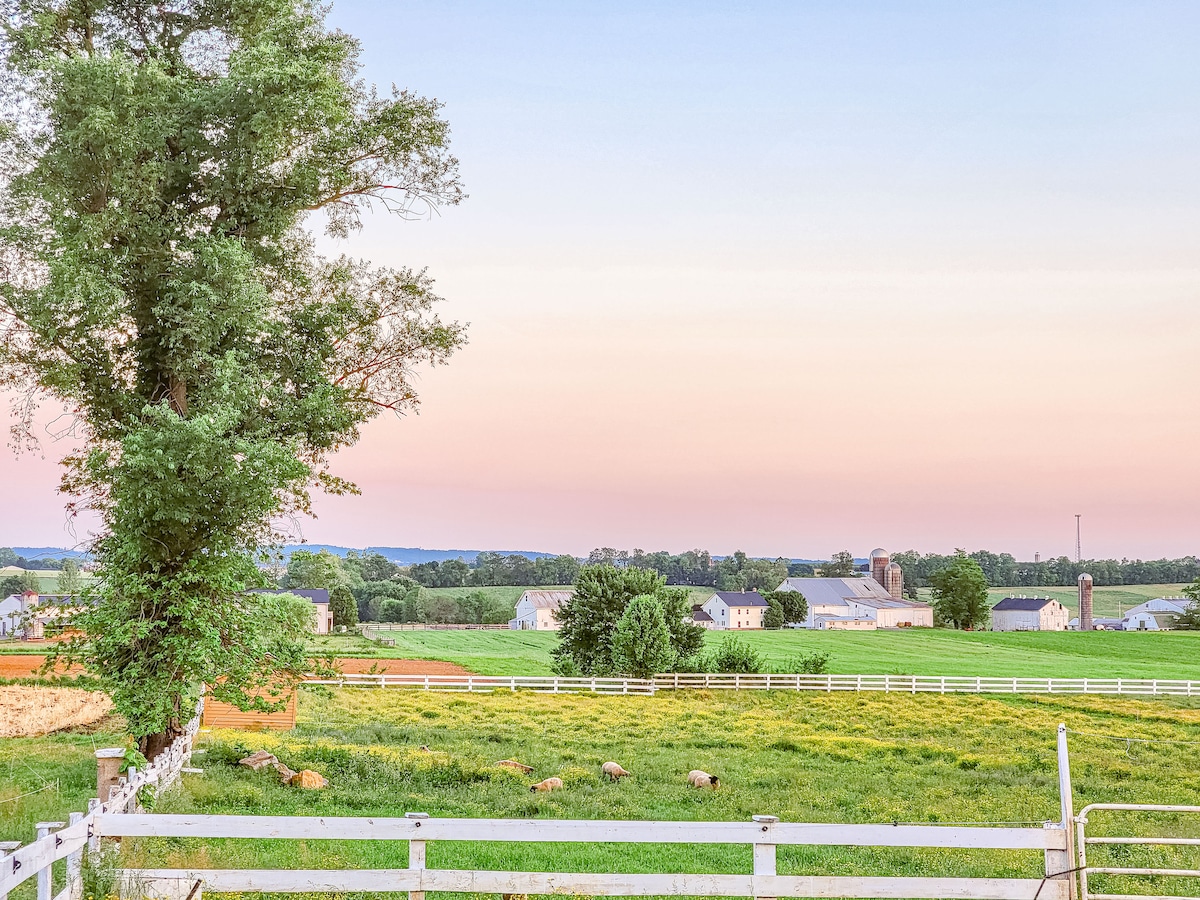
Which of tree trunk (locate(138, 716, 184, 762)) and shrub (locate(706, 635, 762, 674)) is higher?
tree trunk (locate(138, 716, 184, 762))

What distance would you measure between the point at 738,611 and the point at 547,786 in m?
97.6

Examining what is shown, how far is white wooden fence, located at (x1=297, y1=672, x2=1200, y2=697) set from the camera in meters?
41.0

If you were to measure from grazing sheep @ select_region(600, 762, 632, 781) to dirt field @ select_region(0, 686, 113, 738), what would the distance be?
13.7 meters

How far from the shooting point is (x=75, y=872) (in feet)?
23.5

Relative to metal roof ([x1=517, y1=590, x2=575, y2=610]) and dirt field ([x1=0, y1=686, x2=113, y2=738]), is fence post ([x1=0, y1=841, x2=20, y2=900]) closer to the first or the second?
dirt field ([x1=0, y1=686, x2=113, y2=738])

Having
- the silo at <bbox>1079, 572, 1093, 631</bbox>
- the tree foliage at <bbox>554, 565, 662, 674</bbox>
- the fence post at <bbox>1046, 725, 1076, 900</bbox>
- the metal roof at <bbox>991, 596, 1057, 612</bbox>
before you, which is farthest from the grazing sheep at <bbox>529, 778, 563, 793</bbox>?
the metal roof at <bbox>991, 596, 1057, 612</bbox>

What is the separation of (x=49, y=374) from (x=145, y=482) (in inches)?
97.9

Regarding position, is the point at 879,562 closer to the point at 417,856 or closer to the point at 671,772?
the point at 671,772

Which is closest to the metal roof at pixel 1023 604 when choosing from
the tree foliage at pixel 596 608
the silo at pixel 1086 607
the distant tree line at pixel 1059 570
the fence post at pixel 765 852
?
the silo at pixel 1086 607

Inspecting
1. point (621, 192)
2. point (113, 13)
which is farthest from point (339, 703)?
point (113, 13)

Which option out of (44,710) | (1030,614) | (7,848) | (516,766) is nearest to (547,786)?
(516,766)

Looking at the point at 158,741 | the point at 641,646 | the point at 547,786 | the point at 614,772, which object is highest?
the point at 158,741

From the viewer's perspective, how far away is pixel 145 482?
13.0m

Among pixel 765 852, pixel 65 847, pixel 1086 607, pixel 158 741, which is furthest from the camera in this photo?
pixel 1086 607
